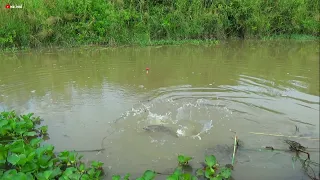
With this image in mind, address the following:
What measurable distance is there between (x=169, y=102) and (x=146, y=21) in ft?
23.0

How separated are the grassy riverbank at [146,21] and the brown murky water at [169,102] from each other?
4.06ft

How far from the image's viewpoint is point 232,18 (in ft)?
40.7

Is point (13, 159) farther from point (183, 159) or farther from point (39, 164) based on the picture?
point (183, 159)

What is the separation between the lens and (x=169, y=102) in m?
5.48

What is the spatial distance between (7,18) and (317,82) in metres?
9.06

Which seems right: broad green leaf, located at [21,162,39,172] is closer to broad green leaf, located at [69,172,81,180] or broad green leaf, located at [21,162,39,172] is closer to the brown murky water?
broad green leaf, located at [69,172,81,180]

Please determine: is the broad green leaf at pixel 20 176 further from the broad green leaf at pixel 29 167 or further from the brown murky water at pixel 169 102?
the brown murky water at pixel 169 102

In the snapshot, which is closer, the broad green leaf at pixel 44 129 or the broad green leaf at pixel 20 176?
the broad green leaf at pixel 20 176

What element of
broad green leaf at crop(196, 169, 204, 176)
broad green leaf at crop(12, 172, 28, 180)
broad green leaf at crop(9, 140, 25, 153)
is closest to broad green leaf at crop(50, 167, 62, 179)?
broad green leaf at crop(12, 172, 28, 180)

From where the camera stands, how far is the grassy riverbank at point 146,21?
10.1m

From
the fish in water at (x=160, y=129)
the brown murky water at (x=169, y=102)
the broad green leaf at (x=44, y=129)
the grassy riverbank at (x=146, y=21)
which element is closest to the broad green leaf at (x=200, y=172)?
the brown murky water at (x=169, y=102)

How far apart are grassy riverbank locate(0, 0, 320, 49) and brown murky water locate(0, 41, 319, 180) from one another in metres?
1.24

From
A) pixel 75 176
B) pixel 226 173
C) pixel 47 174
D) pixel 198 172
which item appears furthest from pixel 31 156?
pixel 226 173

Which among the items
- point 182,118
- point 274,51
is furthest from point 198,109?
point 274,51
